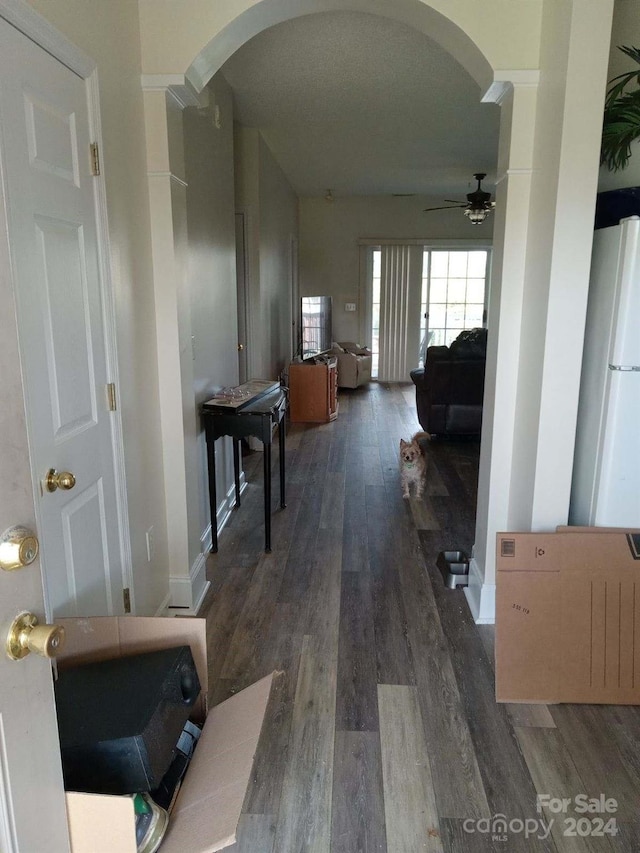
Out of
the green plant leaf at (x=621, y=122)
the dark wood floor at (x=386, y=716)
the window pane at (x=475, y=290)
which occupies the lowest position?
the dark wood floor at (x=386, y=716)

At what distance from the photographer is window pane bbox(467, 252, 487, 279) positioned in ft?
29.1

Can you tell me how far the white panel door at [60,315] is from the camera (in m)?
1.45

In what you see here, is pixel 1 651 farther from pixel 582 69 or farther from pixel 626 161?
pixel 626 161

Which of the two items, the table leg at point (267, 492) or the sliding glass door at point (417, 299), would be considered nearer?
the table leg at point (267, 492)

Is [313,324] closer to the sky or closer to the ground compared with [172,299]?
closer to the ground

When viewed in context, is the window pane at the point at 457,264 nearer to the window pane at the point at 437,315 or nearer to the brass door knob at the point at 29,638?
the window pane at the point at 437,315

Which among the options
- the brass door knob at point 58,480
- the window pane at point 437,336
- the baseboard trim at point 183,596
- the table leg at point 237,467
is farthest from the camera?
the window pane at point 437,336

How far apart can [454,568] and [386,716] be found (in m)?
1.06

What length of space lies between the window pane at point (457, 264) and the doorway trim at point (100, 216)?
767cm

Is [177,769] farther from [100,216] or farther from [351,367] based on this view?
[351,367]

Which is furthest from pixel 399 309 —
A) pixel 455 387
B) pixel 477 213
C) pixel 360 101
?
pixel 360 101

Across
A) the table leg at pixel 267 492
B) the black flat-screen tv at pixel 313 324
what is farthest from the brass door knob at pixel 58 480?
the black flat-screen tv at pixel 313 324

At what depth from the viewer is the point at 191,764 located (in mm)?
1322

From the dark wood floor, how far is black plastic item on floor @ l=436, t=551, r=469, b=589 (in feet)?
0.23
